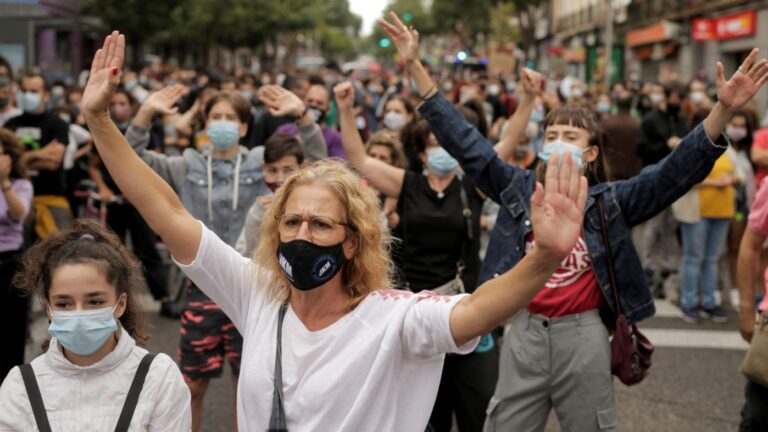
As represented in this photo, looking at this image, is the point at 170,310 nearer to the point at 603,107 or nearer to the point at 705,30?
the point at 603,107

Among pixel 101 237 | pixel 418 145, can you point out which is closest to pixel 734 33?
pixel 418 145

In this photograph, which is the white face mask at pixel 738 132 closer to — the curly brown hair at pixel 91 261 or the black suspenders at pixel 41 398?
the curly brown hair at pixel 91 261

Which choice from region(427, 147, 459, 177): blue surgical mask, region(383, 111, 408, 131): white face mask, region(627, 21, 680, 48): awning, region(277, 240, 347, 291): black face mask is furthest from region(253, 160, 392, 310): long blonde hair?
region(627, 21, 680, 48): awning

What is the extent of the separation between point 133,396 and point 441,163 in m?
2.62

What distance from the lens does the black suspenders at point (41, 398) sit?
2.89 meters

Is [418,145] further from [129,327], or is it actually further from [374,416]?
[374,416]

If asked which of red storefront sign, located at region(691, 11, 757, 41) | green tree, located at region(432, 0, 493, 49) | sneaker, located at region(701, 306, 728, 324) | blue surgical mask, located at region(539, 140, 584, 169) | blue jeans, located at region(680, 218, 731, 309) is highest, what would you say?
green tree, located at region(432, 0, 493, 49)

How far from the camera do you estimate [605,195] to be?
399 centimetres

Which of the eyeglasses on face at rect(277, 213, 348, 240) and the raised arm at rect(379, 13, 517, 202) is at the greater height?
the raised arm at rect(379, 13, 517, 202)

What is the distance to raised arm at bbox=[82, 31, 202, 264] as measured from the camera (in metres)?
2.90

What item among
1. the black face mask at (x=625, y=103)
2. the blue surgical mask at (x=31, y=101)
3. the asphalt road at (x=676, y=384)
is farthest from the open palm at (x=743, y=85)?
the black face mask at (x=625, y=103)

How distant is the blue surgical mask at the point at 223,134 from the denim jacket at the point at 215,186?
0.27 ft

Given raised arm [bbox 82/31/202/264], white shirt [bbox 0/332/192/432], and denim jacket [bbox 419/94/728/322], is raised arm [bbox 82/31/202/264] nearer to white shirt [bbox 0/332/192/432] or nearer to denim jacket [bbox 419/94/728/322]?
white shirt [bbox 0/332/192/432]

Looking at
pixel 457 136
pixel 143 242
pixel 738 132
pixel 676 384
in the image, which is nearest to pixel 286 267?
pixel 457 136
